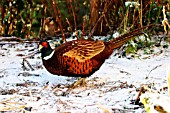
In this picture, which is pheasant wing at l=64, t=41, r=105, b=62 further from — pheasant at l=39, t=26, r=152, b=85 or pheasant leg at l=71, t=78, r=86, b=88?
pheasant leg at l=71, t=78, r=86, b=88

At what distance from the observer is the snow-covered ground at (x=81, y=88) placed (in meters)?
3.19

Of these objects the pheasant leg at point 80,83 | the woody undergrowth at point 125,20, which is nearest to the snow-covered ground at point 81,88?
the pheasant leg at point 80,83

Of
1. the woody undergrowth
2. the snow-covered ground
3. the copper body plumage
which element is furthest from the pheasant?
the woody undergrowth

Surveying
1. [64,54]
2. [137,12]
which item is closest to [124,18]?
[137,12]

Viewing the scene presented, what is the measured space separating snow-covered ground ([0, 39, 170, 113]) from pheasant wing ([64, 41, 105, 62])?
0.82 feet

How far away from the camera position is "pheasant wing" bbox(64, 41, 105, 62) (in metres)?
3.94

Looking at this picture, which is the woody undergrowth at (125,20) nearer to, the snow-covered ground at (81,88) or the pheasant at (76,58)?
the snow-covered ground at (81,88)

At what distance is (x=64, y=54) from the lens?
3.93 metres

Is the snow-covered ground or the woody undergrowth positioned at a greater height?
the woody undergrowth

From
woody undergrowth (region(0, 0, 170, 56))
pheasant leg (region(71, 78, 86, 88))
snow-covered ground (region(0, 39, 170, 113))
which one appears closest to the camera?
snow-covered ground (region(0, 39, 170, 113))

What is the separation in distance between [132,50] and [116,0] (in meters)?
0.74

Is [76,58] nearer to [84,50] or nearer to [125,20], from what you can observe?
[84,50]

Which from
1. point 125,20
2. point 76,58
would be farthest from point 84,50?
point 125,20

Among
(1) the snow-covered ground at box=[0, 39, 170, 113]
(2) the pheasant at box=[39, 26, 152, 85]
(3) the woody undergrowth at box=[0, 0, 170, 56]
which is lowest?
(1) the snow-covered ground at box=[0, 39, 170, 113]
